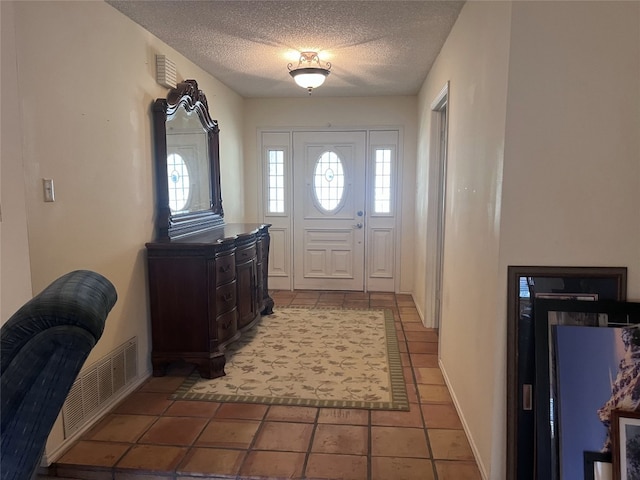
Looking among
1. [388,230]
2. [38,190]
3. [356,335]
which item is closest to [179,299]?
[38,190]

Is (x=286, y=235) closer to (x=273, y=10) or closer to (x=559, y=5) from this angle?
(x=273, y=10)

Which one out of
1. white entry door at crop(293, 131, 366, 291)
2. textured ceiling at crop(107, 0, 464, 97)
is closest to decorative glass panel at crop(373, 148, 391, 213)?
white entry door at crop(293, 131, 366, 291)

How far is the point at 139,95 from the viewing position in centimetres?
286

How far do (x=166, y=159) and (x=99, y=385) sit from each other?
1.52 m

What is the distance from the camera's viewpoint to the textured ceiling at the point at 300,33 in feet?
8.43

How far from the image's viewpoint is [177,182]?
329cm

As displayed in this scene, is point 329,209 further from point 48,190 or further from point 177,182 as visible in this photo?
point 48,190

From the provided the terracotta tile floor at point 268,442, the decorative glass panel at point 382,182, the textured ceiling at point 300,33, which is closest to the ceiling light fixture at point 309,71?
the textured ceiling at point 300,33

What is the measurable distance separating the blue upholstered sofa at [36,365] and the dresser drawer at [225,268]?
79.8 inches

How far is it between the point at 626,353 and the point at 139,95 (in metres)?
2.94

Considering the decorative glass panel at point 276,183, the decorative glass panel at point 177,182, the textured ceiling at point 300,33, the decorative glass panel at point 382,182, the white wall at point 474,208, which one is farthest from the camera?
the decorative glass panel at point 276,183

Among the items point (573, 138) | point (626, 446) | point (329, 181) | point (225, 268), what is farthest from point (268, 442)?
point (329, 181)

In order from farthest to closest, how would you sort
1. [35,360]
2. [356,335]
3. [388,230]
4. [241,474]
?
[388,230], [356,335], [241,474], [35,360]

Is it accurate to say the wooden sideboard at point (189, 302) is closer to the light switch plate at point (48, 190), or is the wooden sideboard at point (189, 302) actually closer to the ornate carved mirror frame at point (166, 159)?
the ornate carved mirror frame at point (166, 159)
